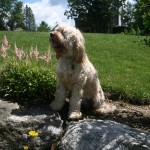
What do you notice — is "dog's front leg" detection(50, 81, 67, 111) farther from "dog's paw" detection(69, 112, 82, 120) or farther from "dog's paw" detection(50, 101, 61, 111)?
"dog's paw" detection(69, 112, 82, 120)

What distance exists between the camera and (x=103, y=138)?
365 centimetres

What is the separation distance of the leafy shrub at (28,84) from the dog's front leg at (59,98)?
1.25 feet

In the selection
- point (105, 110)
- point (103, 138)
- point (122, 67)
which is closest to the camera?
point (103, 138)

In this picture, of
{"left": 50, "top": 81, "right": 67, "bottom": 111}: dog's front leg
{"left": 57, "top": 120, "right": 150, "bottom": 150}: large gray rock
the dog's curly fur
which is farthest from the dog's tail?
{"left": 57, "top": 120, "right": 150, "bottom": 150}: large gray rock

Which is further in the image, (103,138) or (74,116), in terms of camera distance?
(74,116)

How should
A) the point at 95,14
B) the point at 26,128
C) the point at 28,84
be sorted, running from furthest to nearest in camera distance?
the point at 95,14
the point at 28,84
the point at 26,128

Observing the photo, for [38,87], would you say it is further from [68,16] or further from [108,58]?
[68,16]

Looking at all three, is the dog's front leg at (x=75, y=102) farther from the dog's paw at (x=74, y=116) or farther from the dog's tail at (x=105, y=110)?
the dog's tail at (x=105, y=110)

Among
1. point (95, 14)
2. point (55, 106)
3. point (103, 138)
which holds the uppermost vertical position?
point (95, 14)

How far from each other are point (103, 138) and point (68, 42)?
1.57 meters

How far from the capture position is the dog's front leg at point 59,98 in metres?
4.52

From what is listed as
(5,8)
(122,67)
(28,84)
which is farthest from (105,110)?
(5,8)

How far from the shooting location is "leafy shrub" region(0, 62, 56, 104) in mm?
4762

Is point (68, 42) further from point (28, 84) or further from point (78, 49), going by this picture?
point (28, 84)
